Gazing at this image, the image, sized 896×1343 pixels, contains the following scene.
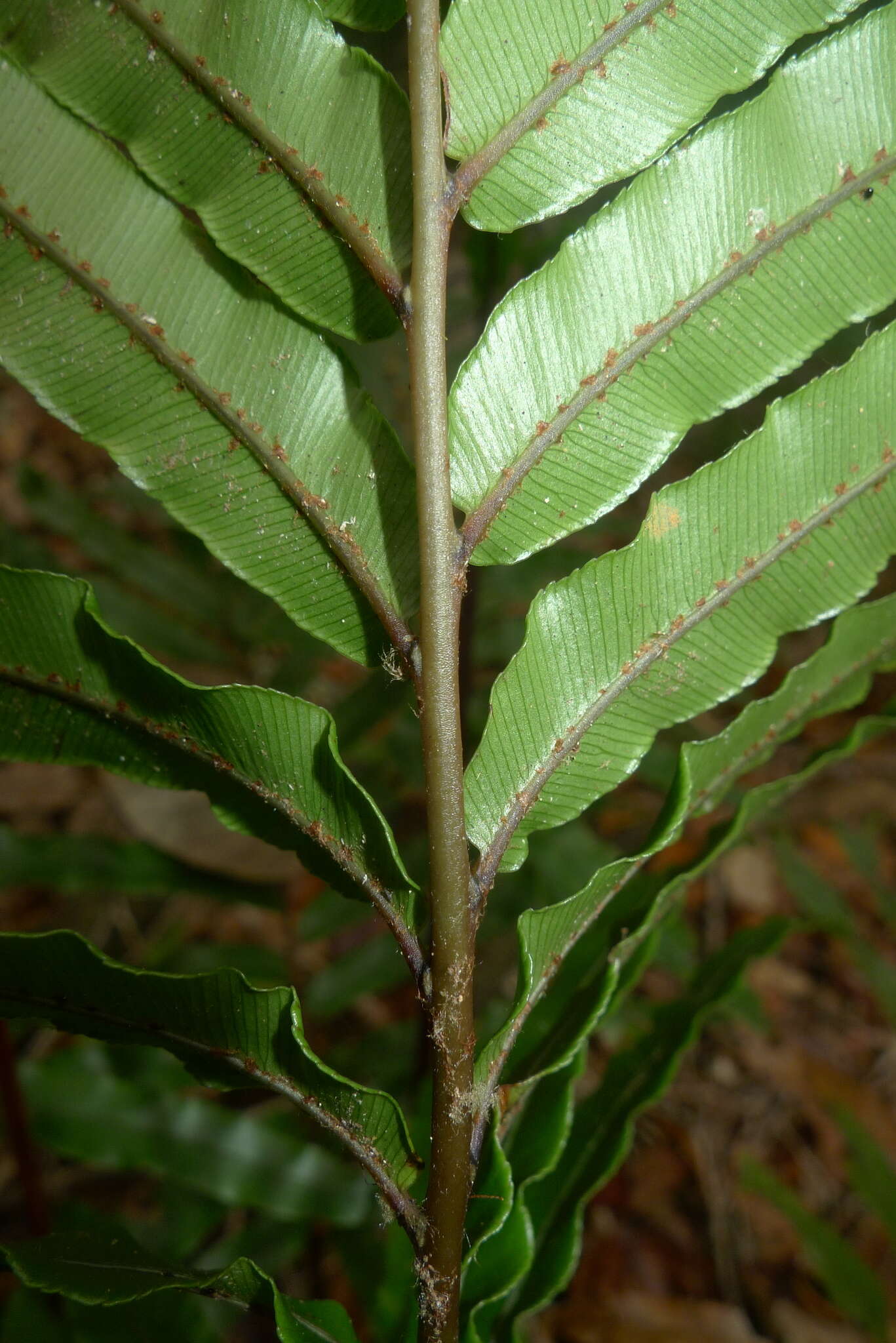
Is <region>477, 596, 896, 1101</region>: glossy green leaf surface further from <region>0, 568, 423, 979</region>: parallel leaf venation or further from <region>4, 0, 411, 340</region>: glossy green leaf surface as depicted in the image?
<region>4, 0, 411, 340</region>: glossy green leaf surface

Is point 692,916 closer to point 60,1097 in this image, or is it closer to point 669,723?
point 60,1097

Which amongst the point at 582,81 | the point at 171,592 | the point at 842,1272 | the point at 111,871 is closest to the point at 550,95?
the point at 582,81

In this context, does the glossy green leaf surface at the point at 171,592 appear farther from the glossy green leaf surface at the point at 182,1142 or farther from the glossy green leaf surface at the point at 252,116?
the glossy green leaf surface at the point at 252,116

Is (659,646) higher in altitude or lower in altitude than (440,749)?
higher

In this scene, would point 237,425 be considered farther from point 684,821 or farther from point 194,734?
point 684,821

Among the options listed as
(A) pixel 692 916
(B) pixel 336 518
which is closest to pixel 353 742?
(B) pixel 336 518

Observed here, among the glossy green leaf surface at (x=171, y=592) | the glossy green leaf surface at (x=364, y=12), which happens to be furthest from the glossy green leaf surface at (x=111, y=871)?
the glossy green leaf surface at (x=364, y=12)

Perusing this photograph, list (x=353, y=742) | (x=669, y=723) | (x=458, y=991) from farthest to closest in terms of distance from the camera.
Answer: (x=353, y=742) → (x=669, y=723) → (x=458, y=991)
